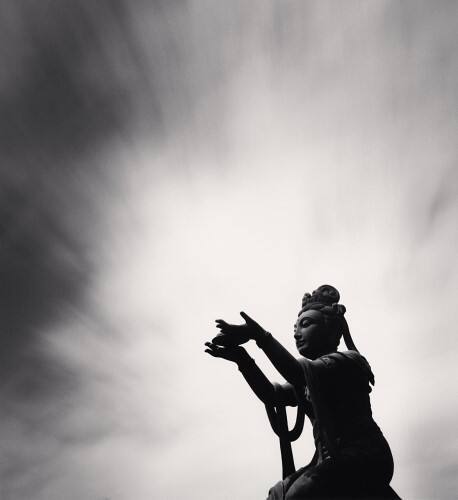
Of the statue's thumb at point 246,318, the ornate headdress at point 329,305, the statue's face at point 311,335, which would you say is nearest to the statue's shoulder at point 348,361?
the statue's face at point 311,335

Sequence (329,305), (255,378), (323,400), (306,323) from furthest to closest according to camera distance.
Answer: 1. (329,305)
2. (306,323)
3. (255,378)
4. (323,400)

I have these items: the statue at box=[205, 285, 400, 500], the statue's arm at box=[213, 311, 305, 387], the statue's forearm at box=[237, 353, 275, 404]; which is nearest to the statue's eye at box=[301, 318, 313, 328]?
the statue at box=[205, 285, 400, 500]

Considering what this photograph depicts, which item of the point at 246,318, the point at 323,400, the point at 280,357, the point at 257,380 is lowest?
the point at 323,400

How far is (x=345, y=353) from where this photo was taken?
23.0 feet

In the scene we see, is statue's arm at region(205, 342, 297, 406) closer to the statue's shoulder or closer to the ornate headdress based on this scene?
the statue's shoulder

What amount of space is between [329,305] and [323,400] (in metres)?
1.77

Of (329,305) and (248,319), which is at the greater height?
(329,305)

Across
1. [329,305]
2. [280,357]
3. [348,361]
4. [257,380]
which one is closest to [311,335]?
[329,305]

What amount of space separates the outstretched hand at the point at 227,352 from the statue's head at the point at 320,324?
1.04 m

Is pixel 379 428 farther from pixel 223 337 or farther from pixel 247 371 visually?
pixel 223 337

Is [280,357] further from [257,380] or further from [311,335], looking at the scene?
[311,335]

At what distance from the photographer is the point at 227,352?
6922mm

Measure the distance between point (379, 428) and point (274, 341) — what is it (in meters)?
1.84

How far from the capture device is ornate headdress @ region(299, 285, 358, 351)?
7759 millimetres
